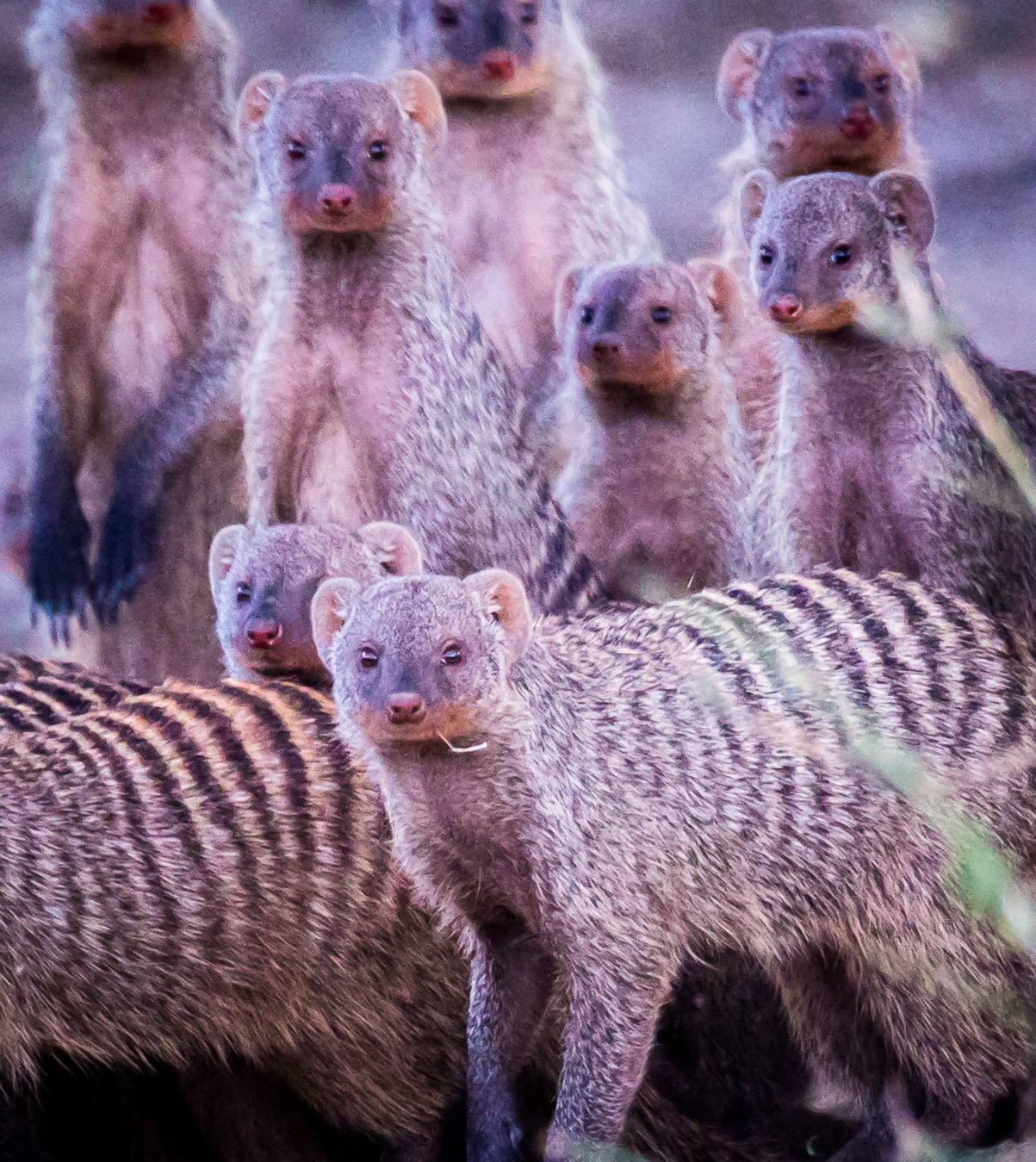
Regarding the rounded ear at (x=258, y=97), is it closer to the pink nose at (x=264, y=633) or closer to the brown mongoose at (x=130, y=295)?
the brown mongoose at (x=130, y=295)

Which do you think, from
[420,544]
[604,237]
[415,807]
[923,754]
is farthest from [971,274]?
[415,807]

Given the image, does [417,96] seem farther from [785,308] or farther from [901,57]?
[901,57]

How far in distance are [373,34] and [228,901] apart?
3149 mm

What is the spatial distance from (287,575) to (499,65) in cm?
117

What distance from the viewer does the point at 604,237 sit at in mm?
3209

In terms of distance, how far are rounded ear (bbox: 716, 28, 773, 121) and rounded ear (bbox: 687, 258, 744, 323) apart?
0.29 meters

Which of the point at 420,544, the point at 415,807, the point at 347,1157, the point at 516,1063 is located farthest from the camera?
the point at 420,544

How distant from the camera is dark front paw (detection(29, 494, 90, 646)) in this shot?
2.87 meters

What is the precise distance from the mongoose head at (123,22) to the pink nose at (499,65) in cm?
48

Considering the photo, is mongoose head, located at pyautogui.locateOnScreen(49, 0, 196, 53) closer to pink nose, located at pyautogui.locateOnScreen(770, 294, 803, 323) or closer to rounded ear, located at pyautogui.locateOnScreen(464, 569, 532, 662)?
pink nose, located at pyautogui.locateOnScreen(770, 294, 803, 323)

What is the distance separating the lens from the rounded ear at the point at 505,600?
1704 millimetres

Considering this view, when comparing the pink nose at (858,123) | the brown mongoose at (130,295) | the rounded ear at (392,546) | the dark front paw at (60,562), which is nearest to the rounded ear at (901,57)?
the pink nose at (858,123)

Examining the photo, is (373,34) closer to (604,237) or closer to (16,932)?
(604,237)

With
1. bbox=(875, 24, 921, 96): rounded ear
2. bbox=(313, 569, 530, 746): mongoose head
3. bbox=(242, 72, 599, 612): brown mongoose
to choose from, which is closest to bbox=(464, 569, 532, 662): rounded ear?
bbox=(313, 569, 530, 746): mongoose head
